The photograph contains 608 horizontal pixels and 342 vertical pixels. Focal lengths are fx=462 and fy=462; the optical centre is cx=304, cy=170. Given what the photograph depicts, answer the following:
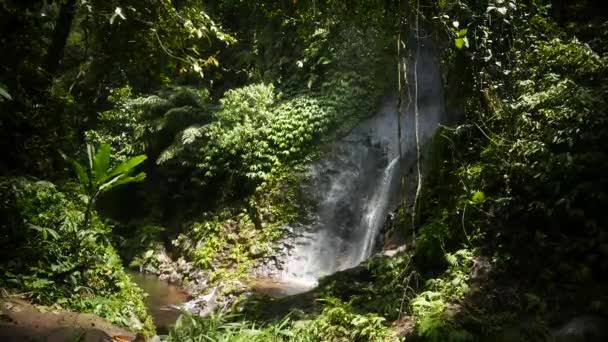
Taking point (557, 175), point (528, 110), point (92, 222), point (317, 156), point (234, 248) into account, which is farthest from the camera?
point (317, 156)

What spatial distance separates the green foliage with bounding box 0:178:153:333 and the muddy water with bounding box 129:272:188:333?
4.39 feet

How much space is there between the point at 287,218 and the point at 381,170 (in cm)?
259

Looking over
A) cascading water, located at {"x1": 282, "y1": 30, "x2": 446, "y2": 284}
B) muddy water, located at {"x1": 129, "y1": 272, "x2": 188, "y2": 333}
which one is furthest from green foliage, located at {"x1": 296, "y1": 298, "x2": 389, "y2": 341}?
cascading water, located at {"x1": 282, "y1": 30, "x2": 446, "y2": 284}

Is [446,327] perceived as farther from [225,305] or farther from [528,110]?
[225,305]

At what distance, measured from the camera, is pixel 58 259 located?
5816 millimetres

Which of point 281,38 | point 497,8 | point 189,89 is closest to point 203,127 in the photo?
point 189,89

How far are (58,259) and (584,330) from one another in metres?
5.92

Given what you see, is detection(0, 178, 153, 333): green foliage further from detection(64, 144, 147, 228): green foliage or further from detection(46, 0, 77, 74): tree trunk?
detection(46, 0, 77, 74): tree trunk

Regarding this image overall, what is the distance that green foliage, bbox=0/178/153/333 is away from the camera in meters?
5.34

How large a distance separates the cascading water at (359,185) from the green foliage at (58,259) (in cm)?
459

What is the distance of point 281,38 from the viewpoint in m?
14.8

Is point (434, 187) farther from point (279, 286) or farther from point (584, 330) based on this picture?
point (279, 286)

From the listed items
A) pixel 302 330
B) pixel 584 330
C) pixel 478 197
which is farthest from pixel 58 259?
pixel 584 330

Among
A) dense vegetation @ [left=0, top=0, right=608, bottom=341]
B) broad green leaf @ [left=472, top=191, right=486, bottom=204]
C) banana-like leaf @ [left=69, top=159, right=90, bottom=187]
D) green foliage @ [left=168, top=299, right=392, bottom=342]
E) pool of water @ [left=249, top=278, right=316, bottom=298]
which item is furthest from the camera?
pool of water @ [left=249, top=278, right=316, bottom=298]
